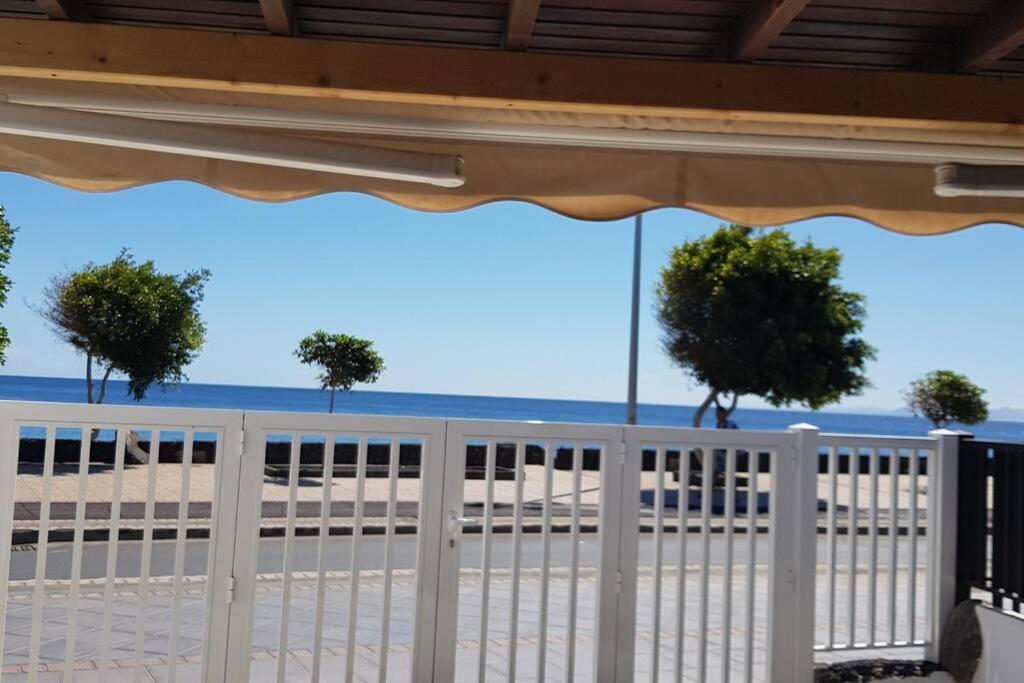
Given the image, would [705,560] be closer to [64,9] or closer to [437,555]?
[437,555]

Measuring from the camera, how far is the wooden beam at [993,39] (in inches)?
75.0

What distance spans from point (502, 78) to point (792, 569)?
90.0 inches

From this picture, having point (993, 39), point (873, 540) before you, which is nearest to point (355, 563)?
point (873, 540)

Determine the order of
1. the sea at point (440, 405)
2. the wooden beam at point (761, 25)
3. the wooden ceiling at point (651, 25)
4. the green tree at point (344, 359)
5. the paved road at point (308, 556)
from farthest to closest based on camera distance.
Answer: the sea at point (440, 405), the green tree at point (344, 359), the paved road at point (308, 556), the wooden ceiling at point (651, 25), the wooden beam at point (761, 25)

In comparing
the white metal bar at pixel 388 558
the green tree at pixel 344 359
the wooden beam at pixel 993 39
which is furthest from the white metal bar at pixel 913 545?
the green tree at pixel 344 359

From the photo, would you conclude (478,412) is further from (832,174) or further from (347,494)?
(832,174)

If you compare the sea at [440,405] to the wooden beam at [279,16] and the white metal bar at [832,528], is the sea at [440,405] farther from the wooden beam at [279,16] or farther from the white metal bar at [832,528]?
the wooden beam at [279,16]

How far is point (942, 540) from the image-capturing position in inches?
147

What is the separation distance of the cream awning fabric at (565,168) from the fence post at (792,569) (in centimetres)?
111

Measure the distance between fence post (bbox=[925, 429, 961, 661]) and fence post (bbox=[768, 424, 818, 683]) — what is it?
26.7 inches

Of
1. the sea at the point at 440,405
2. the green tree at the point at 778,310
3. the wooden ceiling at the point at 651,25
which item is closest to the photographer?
the wooden ceiling at the point at 651,25

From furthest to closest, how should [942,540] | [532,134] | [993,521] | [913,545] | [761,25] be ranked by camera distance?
[913,545] < [942,540] < [993,521] < [532,134] < [761,25]

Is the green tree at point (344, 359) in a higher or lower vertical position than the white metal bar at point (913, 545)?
higher

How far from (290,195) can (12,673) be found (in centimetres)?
284
